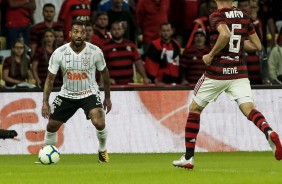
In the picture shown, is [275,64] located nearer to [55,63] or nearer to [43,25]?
[43,25]

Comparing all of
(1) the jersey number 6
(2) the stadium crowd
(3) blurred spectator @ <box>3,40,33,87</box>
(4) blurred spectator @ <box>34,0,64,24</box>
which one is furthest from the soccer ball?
(4) blurred spectator @ <box>34,0,64,24</box>

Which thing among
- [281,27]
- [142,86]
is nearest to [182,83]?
[142,86]

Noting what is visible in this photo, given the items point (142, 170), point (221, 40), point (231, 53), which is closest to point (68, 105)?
point (142, 170)

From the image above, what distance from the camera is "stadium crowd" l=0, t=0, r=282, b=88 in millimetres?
19656

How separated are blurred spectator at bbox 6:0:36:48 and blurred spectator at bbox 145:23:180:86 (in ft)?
8.44

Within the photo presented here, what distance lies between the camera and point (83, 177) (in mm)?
12141

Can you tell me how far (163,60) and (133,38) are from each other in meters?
2.25

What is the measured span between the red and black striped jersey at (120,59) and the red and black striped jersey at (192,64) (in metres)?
0.91

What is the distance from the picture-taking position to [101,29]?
20766 mm

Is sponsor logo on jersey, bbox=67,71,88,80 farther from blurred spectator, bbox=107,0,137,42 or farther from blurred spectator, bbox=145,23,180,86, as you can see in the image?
blurred spectator, bbox=107,0,137,42

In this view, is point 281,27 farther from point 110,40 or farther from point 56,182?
point 56,182

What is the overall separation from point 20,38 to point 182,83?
11.2 feet

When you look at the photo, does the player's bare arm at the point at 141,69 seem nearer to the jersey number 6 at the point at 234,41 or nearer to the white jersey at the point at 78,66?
the white jersey at the point at 78,66

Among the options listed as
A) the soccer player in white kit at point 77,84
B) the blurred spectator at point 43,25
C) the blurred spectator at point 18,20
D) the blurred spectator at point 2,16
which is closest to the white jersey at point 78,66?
the soccer player in white kit at point 77,84
